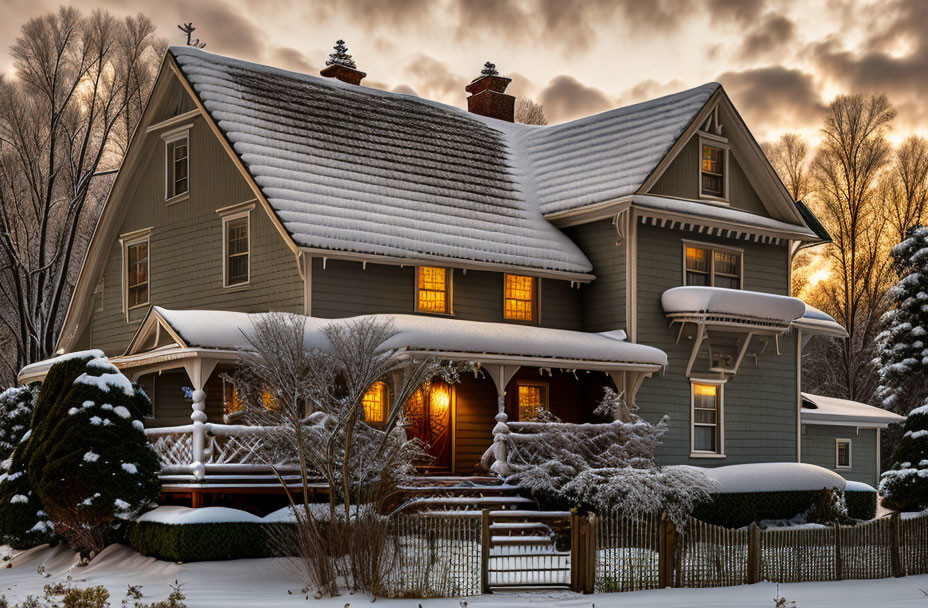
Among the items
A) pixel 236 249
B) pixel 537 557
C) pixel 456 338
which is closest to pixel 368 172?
pixel 236 249

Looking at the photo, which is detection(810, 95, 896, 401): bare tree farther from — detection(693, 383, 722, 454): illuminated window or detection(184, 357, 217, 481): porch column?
detection(184, 357, 217, 481): porch column

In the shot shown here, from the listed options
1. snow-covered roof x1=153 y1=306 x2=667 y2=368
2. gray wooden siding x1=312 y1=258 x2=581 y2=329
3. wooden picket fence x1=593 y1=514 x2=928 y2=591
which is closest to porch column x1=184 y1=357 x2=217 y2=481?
snow-covered roof x1=153 y1=306 x2=667 y2=368

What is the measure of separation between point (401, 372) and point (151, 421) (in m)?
8.04

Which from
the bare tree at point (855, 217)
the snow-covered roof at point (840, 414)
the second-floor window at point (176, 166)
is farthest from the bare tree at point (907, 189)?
the second-floor window at point (176, 166)

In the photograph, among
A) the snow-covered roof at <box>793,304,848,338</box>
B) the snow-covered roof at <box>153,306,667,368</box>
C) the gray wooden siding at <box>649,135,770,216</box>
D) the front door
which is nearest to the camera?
the snow-covered roof at <box>153,306,667,368</box>

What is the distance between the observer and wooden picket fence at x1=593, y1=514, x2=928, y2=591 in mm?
18391

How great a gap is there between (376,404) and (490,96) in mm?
13978

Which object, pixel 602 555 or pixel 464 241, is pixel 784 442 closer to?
pixel 464 241

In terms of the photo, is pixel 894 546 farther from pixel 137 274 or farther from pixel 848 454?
pixel 137 274

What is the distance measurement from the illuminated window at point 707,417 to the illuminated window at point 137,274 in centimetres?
1385

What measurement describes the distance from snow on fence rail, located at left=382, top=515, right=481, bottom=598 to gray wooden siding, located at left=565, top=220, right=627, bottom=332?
10.9 metres

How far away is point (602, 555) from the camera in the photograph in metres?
18.4

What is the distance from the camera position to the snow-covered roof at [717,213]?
27.7 meters

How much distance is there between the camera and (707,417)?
2909 cm
